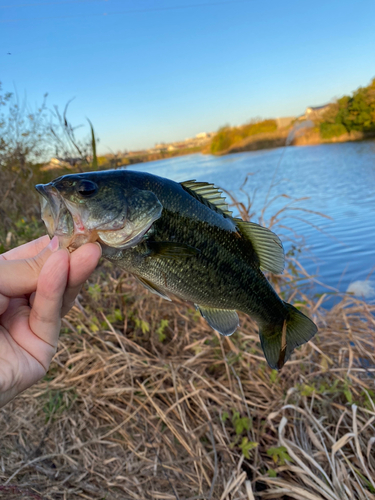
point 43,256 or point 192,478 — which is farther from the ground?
point 43,256

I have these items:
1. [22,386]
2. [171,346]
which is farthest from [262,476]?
[22,386]

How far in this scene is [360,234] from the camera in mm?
7191

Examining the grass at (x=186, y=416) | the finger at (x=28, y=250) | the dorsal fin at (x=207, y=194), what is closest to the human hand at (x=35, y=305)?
the finger at (x=28, y=250)

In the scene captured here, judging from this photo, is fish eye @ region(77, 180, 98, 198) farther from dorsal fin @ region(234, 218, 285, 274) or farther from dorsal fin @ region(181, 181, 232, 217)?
dorsal fin @ region(234, 218, 285, 274)

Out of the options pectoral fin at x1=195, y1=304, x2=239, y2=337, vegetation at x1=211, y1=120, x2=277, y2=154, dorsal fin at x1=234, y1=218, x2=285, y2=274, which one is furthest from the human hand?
vegetation at x1=211, y1=120, x2=277, y2=154

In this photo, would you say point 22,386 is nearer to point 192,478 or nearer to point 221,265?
point 221,265

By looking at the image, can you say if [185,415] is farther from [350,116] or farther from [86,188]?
[350,116]

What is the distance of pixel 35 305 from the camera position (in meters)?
1.44

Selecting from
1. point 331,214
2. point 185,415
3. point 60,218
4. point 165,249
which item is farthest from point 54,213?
point 331,214

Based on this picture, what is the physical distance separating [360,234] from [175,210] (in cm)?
690

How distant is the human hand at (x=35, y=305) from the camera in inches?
53.5

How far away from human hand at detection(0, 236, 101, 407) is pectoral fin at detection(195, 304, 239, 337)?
0.74m

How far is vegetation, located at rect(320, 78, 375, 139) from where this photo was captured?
88.2 ft

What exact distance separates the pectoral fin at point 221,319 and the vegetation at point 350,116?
97.4ft
